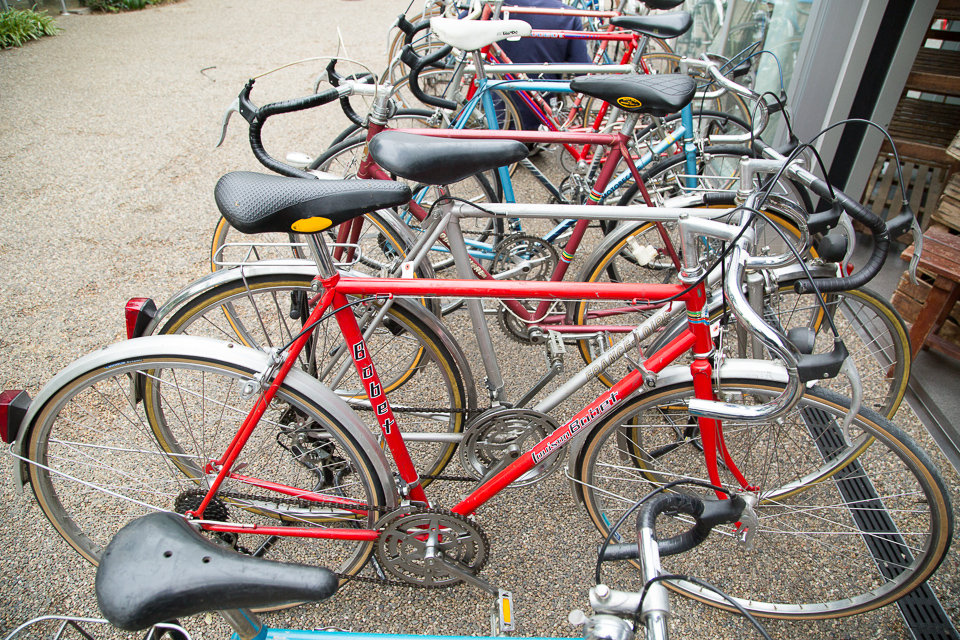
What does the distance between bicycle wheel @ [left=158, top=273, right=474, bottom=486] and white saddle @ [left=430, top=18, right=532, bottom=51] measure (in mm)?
1485

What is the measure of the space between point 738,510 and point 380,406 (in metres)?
1.00

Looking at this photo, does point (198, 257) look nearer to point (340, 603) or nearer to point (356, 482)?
point (356, 482)

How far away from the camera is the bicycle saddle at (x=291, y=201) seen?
1.43 m

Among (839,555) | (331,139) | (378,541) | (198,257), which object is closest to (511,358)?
(378,541)

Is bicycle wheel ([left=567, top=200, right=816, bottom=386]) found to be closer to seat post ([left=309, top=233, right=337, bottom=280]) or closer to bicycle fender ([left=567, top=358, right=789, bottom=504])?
bicycle fender ([left=567, top=358, right=789, bottom=504])

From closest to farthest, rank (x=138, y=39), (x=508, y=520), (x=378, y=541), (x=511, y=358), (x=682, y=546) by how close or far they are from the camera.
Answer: (x=682, y=546) < (x=378, y=541) < (x=508, y=520) < (x=511, y=358) < (x=138, y=39)

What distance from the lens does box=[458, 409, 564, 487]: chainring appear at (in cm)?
198

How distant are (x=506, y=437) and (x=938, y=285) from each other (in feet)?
6.94

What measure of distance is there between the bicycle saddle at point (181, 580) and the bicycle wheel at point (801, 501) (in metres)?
1.08

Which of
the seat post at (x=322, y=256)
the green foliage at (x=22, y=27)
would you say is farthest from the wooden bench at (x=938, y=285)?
the green foliage at (x=22, y=27)

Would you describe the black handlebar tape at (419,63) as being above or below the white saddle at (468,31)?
below

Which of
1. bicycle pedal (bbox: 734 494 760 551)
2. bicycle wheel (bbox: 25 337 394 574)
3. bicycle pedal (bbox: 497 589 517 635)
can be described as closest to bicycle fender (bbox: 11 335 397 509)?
bicycle wheel (bbox: 25 337 394 574)

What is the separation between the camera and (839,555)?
2.17 meters

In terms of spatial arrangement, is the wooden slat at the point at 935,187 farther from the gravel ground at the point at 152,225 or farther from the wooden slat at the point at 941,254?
the gravel ground at the point at 152,225
